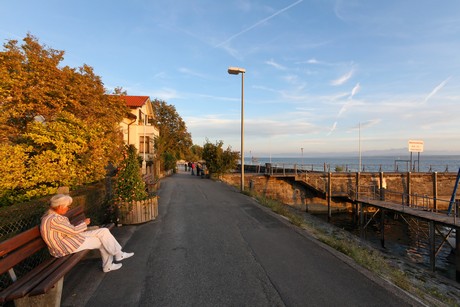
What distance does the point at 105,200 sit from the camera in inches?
324

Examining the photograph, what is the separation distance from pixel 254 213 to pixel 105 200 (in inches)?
215

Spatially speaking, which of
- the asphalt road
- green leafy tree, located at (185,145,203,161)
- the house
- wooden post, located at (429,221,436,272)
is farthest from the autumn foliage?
green leafy tree, located at (185,145,203,161)

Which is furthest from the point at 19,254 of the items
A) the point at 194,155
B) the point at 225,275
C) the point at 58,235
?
the point at 194,155

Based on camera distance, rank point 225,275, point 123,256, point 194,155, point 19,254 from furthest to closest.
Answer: point 194,155
point 123,256
point 225,275
point 19,254

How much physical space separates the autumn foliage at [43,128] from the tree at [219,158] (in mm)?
13431

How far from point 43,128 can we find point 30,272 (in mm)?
5734

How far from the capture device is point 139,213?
8008mm

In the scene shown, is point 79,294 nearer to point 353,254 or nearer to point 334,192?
point 353,254

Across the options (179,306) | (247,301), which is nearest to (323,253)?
(247,301)

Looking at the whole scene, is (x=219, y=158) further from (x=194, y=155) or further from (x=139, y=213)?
(x=194, y=155)

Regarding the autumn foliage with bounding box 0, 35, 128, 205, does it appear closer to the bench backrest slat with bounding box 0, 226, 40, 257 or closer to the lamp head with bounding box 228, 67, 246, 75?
the bench backrest slat with bounding box 0, 226, 40, 257

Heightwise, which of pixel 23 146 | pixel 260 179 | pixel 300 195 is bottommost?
pixel 300 195

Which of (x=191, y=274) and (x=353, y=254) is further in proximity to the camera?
(x=353, y=254)

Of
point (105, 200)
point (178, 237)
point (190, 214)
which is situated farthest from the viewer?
point (190, 214)
